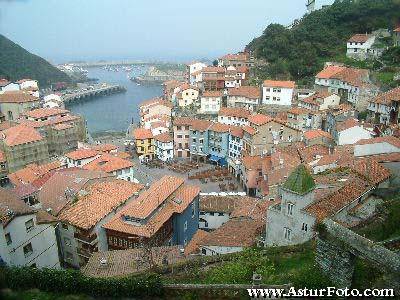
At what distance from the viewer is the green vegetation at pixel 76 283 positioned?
12359 mm

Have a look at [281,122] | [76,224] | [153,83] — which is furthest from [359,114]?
[153,83]

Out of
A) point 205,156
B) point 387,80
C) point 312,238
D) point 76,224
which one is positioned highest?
point 387,80

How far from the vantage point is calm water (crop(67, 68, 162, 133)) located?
291 feet

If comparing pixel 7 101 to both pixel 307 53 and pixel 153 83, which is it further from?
pixel 153 83

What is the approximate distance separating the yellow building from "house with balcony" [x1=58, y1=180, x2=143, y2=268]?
29893mm

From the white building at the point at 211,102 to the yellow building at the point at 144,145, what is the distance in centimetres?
996

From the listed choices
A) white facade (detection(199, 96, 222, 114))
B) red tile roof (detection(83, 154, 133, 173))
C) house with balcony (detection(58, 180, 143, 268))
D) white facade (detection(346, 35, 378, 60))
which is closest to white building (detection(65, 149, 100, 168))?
red tile roof (detection(83, 154, 133, 173))

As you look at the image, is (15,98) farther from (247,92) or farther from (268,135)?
(268,135)

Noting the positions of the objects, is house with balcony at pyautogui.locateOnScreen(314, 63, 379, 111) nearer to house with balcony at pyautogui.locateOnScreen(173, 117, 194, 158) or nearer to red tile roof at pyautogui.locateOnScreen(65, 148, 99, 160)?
house with balcony at pyautogui.locateOnScreen(173, 117, 194, 158)

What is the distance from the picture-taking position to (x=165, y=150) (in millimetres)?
54125

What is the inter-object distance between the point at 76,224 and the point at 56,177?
7594 mm

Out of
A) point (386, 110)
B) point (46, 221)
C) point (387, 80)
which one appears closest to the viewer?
point (46, 221)

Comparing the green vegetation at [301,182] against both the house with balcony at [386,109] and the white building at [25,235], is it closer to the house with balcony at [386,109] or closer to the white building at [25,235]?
the white building at [25,235]

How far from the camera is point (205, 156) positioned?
174 ft
